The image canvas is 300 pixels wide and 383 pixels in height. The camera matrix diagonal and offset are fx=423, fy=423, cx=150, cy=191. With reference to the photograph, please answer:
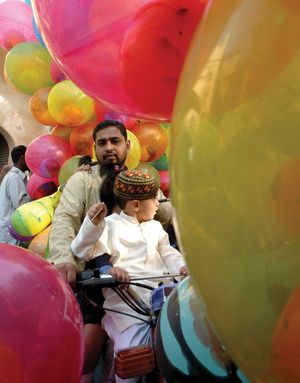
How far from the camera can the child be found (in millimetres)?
1524

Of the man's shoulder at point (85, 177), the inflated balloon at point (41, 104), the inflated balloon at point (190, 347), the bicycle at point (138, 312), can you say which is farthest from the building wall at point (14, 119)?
the inflated balloon at point (190, 347)

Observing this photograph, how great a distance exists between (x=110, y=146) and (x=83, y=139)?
952 mm

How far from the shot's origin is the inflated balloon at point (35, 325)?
2.58ft

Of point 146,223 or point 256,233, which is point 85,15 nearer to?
point 256,233

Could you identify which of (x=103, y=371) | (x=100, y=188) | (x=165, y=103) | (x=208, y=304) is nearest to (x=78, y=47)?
(x=165, y=103)

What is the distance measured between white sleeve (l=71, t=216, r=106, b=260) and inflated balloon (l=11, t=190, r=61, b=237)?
1267 millimetres

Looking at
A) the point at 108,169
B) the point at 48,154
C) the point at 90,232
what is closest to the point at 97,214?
the point at 90,232

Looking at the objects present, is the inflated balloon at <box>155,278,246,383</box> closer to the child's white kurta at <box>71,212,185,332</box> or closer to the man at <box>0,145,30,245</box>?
the child's white kurta at <box>71,212,185,332</box>

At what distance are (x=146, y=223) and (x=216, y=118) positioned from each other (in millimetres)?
1351

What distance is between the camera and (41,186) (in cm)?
330

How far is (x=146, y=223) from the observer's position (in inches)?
70.8

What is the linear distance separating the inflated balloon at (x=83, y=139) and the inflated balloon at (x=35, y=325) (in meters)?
2.01

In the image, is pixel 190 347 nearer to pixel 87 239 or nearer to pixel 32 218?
pixel 87 239

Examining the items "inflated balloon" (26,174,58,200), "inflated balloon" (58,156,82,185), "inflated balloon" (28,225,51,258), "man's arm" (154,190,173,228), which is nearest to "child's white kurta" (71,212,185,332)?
"man's arm" (154,190,173,228)
